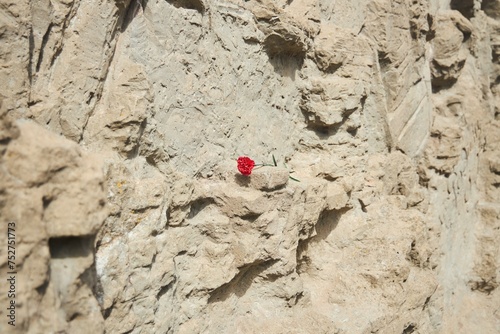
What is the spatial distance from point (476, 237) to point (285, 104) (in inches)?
186

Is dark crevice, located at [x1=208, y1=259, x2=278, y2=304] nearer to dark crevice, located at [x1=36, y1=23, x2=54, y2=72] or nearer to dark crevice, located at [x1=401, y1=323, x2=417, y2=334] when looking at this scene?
dark crevice, located at [x1=401, y1=323, x2=417, y2=334]

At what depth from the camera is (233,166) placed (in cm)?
367

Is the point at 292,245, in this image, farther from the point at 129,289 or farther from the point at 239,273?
the point at 129,289

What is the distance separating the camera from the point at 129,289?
280 cm

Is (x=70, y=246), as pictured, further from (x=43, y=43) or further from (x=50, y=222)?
(x=43, y=43)

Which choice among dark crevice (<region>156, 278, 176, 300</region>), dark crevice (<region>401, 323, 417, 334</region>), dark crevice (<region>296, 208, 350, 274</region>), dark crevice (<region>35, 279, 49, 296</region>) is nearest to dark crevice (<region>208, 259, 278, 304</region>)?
dark crevice (<region>156, 278, 176, 300</region>)

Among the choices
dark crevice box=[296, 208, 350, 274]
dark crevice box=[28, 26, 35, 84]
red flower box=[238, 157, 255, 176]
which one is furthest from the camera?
dark crevice box=[296, 208, 350, 274]

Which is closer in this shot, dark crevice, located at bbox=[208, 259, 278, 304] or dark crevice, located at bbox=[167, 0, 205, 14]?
dark crevice, located at bbox=[167, 0, 205, 14]

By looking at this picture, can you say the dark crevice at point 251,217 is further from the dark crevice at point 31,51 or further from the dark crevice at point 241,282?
the dark crevice at point 31,51

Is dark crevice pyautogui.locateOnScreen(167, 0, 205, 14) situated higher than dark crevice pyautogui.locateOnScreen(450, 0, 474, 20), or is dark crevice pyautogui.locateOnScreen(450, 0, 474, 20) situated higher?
dark crevice pyautogui.locateOnScreen(167, 0, 205, 14)

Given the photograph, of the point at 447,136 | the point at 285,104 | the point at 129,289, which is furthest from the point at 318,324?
the point at 447,136

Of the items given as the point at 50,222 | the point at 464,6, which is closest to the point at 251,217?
the point at 50,222

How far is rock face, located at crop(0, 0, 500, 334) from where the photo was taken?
200 centimetres

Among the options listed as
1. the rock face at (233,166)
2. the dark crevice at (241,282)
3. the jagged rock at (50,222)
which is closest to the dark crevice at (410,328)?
the rock face at (233,166)
